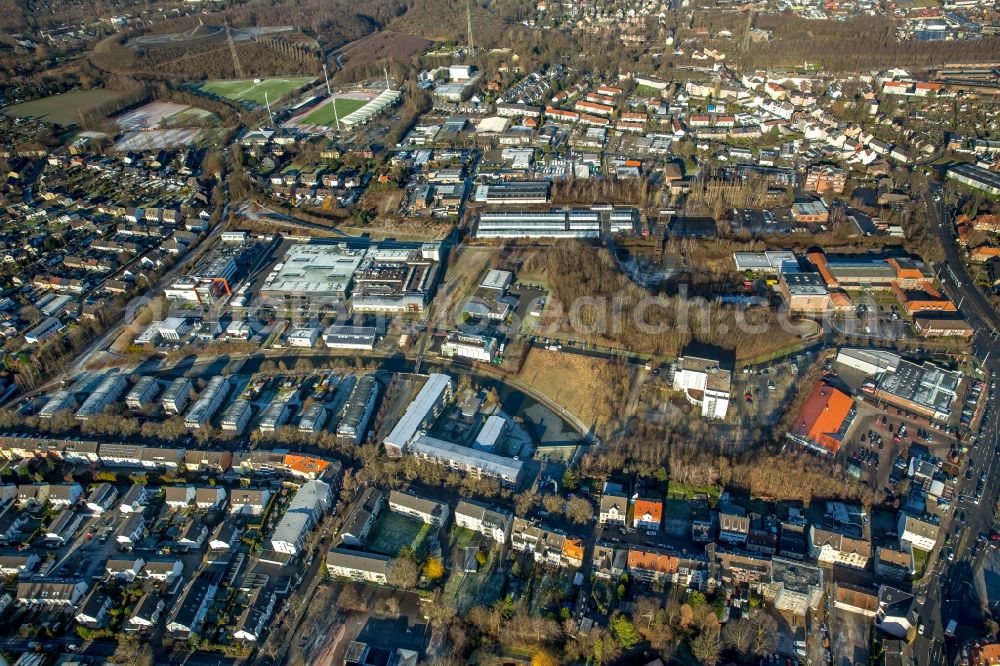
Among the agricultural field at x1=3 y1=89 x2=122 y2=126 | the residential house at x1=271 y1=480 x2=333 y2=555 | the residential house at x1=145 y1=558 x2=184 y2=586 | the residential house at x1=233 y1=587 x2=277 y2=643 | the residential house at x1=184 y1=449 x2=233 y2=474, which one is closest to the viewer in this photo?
the residential house at x1=233 y1=587 x2=277 y2=643

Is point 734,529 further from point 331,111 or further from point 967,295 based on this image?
point 331,111

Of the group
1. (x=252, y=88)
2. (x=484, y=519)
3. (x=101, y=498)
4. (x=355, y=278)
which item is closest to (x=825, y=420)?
(x=484, y=519)

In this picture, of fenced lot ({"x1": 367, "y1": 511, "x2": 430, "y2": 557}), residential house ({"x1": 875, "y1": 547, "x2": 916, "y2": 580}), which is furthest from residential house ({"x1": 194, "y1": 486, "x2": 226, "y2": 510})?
residential house ({"x1": 875, "y1": 547, "x2": 916, "y2": 580})

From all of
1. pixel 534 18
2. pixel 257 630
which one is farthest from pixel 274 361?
pixel 534 18

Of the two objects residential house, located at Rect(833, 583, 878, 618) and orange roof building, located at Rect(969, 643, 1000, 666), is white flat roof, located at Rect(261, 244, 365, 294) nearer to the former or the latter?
residential house, located at Rect(833, 583, 878, 618)

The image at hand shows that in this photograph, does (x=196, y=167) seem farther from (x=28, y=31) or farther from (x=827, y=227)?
(x=28, y=31)

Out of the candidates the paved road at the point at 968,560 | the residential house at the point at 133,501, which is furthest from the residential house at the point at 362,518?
the paved road at the point at 968,560
